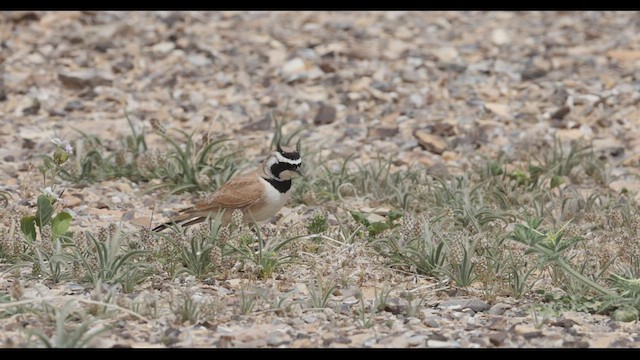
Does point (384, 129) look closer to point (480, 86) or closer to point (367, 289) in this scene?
point (480, 86)

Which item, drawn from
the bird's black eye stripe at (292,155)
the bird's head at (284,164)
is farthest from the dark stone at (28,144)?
the bird's black eye stripe at (292,155)

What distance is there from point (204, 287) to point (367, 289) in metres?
0.88

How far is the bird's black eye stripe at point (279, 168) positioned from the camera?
7234 mm

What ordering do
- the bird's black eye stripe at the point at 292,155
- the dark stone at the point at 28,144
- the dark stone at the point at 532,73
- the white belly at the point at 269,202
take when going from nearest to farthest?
the white belly at the point at 269,202
the bird's black eye stripe at the point at 292,155
the dark stone at the point at 28,144
the dark stone at the point at 532,73

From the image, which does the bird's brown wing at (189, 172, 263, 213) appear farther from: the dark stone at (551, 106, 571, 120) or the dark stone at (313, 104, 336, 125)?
the dark stone at (551, 106, 571, 120)

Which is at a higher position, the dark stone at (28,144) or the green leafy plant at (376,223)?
the green leafy plant at (376,223)

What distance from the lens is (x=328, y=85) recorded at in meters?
11.1

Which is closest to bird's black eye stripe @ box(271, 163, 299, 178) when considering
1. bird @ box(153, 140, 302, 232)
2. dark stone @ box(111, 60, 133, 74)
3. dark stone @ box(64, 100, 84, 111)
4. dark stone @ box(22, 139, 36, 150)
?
bird @ box(153, 140, 302, 232)

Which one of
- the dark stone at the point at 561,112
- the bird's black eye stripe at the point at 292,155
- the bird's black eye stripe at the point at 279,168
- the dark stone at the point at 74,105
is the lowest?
the dark stone at the point at 74,105

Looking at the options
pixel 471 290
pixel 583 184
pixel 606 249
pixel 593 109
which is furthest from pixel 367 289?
pixel 593 109

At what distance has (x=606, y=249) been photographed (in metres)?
6.60

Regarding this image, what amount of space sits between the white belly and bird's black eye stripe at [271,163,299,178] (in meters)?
0.10

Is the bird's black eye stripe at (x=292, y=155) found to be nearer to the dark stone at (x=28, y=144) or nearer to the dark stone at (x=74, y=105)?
the dark stone at (x=28, y=144)

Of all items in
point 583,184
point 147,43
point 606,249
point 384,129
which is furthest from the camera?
point 147,43
